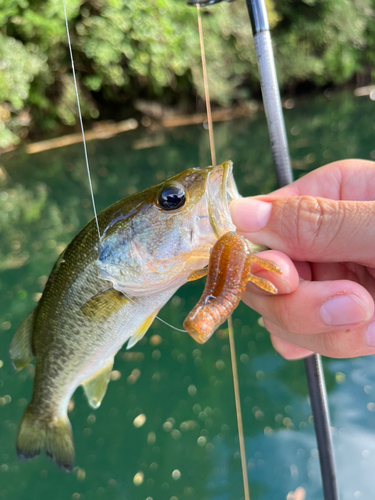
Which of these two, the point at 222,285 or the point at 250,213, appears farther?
the point at 250,213

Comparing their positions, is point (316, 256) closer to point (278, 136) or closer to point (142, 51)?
point (278, 136)

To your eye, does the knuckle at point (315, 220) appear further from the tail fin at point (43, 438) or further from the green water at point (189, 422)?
the green water at point (189, 422)

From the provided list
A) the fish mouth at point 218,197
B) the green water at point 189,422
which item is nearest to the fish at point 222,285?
the fish mouth at point 218,197

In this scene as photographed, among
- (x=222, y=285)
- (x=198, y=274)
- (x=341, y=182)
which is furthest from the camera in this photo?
(x=341, y=182)

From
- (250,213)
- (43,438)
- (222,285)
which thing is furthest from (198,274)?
(43,438)

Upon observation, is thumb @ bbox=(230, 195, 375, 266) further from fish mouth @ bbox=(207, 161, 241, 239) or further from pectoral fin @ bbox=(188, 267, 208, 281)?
pectoral fin @ bbox=(188, 267, 208, 281)

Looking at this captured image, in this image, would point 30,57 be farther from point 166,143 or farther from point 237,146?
point 237,146
